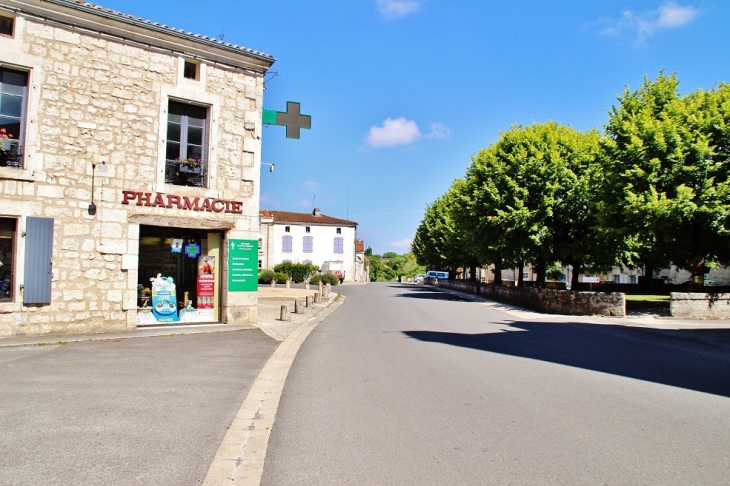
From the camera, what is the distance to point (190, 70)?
1291 centimetres

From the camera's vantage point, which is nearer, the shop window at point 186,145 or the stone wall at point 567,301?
the shop window at point 186,145

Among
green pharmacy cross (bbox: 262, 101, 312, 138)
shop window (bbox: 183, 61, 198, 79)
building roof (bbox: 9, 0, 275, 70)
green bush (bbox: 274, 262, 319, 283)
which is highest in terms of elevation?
building roof (bbox: 9, 0, 275, 70)

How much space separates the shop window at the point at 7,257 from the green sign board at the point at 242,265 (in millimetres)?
4497

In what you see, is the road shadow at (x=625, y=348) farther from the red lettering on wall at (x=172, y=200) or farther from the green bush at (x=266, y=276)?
the green bush at (x=266, y=276)

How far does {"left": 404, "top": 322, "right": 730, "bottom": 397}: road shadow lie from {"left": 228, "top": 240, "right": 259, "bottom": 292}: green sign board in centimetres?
432

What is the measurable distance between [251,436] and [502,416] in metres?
2.46

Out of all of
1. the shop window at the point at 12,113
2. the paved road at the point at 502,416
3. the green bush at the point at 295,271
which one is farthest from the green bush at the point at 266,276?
the paved road at the point at 502,416

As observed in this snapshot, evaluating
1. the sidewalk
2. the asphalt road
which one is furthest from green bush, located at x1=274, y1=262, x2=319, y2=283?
the asphalt road

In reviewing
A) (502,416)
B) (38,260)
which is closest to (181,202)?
(38,260)

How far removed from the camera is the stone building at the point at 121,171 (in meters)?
10.7

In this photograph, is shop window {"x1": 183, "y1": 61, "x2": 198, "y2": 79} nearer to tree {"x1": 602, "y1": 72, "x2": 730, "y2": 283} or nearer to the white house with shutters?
tree {"x1": 602, "y1": 72, "x2": 730, "y2": 283}

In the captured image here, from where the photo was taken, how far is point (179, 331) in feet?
39.1

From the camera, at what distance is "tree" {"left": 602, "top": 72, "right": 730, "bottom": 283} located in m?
18.3

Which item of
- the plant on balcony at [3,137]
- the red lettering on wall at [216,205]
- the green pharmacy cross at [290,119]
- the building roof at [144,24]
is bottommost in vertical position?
the red lettering on wall at [216,205]
